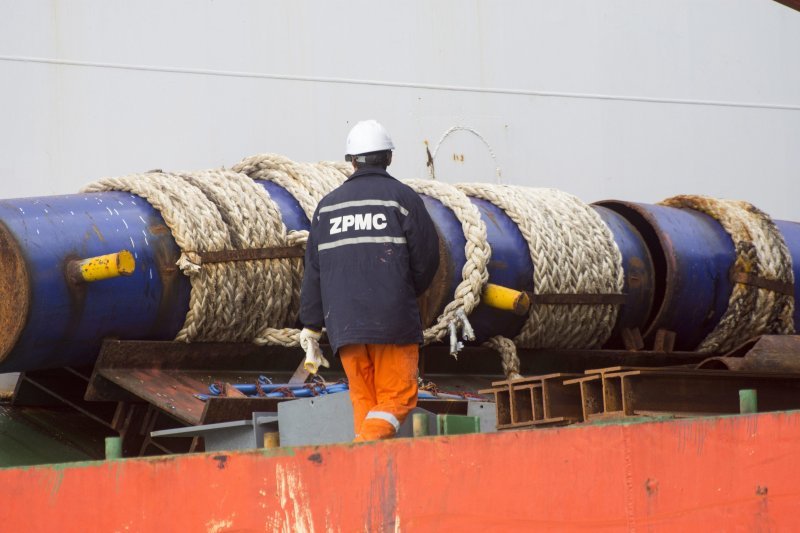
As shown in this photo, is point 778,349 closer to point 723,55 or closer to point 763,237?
point 763,237

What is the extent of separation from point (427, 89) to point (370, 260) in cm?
325

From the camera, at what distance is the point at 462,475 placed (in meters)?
2.84

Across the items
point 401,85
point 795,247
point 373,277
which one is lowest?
point 795,247

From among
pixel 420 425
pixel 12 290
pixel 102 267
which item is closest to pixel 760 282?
pixel 102 267

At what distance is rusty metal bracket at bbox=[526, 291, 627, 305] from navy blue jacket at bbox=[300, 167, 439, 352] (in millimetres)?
1773

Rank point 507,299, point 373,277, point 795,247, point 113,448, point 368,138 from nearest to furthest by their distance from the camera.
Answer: point 113,448, point 373,277, point 368,138, point 507,299, point 795,247

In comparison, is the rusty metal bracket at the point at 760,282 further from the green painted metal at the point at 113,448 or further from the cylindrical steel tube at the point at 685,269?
the green painted metal at the point at 113,448

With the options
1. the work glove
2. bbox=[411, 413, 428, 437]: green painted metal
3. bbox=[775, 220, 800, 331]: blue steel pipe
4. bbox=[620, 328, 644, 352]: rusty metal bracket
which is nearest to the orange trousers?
the work glove

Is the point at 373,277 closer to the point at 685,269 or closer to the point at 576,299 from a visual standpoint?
the point at 576,299

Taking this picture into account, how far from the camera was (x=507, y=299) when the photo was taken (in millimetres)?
5363

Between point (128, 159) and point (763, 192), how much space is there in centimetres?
414

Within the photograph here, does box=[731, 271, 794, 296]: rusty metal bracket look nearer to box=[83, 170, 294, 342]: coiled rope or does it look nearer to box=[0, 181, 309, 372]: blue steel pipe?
box=[83, 170, 294, 342]: coiled rope

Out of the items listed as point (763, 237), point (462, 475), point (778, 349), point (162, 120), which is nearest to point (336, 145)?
point (162, 120)

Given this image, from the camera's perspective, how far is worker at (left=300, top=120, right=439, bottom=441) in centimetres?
417
